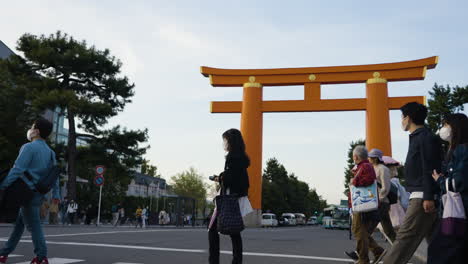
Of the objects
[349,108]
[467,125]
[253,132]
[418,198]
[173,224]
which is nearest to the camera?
[467,125]

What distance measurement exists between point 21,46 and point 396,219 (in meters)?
25.0

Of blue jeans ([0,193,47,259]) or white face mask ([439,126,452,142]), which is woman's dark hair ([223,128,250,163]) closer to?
white face mask ([439,126,452,142])

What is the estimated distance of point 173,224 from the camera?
35375 mm

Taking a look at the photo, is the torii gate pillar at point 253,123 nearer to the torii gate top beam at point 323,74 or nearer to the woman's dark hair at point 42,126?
the torii gate top beam at point 323,74

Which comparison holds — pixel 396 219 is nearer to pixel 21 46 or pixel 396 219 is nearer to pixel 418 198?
pixel 418 198

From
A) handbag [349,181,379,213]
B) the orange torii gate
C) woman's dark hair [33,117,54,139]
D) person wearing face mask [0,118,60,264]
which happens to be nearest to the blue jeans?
person wearing face mask [0,118,60,264]

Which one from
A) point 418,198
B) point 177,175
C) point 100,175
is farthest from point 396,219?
point 177,175

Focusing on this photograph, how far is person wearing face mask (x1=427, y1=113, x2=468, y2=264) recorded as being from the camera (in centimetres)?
360

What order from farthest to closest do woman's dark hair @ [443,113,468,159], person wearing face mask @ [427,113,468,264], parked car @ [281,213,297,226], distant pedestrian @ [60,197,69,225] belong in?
parked car @ [281,213,297,226] < distant pedestrian @ [60,197,69,225] < woman's dark hair @ [443,113,468,159] < person wearing face mask @ [427,113,468,264]

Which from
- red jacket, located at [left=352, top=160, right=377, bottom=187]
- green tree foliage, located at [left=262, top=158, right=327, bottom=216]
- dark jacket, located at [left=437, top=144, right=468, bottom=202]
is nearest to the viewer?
dark jacket, located at [left=437, top=144, right=468, bottom=202]

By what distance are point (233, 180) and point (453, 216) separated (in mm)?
2235

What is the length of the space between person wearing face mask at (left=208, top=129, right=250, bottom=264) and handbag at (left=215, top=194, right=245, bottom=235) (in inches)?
3.8

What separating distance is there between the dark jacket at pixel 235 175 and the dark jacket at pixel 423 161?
1.73 metres

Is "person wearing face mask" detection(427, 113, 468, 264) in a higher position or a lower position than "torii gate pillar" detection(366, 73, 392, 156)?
lower
